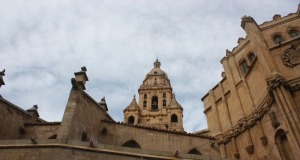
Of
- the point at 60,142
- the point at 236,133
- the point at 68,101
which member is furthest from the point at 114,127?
the point at 236,133

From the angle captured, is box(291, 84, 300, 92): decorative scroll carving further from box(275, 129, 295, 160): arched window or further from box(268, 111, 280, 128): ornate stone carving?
box(275, 129, 295, 160): arched window

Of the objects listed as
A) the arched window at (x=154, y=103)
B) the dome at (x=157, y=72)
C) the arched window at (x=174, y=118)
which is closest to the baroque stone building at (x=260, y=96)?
the arched window at (x=174, y=118)

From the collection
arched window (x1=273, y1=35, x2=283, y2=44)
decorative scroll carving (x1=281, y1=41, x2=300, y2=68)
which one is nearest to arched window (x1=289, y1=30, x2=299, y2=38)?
arched window (x1=273, y1=35, x2=283, y2=44)

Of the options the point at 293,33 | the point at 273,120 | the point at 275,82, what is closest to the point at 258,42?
the point at 293,33

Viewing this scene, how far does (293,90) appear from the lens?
44.2ft

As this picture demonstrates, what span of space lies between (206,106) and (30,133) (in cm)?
1363

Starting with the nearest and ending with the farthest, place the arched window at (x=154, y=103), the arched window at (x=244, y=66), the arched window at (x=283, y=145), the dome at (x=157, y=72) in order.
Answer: the arched window at (x=283, y=145)
the arched window at (x=244, y=66)
the arched window at (x=154, y=103)
the dome at (x=157, y=72)

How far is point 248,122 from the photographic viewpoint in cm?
1616

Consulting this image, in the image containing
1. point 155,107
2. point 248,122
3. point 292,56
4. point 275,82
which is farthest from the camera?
point 155,107

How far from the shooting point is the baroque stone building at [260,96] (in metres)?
13.0

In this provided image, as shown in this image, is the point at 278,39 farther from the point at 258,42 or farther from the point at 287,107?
the point at 287,107

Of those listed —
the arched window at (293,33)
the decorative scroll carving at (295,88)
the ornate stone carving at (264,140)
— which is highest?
the arched window at (293,33)

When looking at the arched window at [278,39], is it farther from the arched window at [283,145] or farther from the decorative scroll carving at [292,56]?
the arched window at [283,145]

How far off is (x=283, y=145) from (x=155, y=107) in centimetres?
3285
